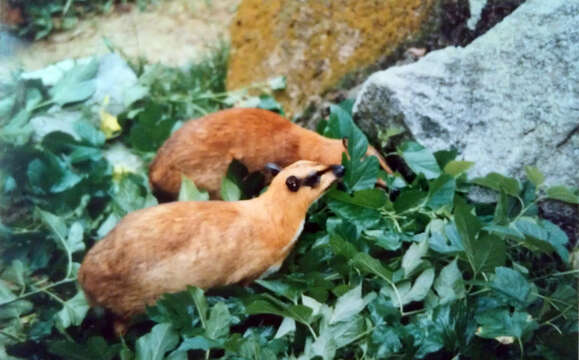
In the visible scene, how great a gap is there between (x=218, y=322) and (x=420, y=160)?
1.06 m

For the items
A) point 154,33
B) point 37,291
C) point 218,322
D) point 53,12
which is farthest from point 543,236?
point 53,12

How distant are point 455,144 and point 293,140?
67cm

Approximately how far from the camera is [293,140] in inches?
104

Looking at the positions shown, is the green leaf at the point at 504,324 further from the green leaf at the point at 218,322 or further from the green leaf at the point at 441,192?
the green leaf at the point at 218,322

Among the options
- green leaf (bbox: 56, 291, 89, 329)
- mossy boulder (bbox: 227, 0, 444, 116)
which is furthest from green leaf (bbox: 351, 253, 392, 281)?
mossy boulder (bbox: 227, 0, 444, 116)

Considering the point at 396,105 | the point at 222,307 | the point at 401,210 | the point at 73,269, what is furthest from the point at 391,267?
the point at 73,269

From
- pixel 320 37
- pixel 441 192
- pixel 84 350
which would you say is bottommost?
pixel 84 350

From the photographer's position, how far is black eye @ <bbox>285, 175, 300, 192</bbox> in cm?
211

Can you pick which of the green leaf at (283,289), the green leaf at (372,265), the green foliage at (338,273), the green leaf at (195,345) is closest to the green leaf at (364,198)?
the green foliage at (338,273)

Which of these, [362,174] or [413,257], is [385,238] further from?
[362,174]

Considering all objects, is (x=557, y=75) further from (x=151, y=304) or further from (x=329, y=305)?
(x=151, y=304)

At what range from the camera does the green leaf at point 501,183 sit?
7.26 ft

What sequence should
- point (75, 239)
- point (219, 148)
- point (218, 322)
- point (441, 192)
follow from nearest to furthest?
point (218, 322)
point (441, 192)
point (75, 239)
point (219, 148)

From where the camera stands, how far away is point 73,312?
2.14 m
